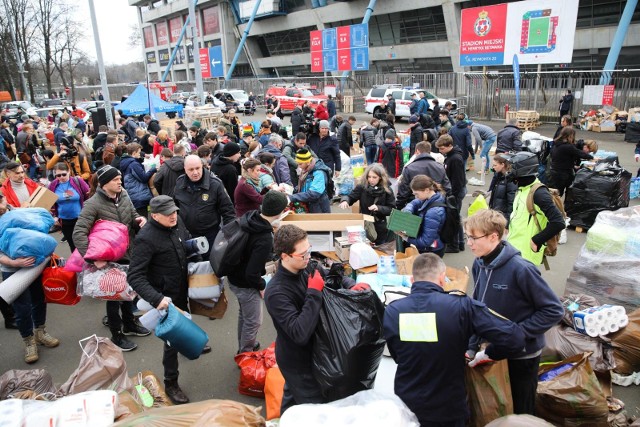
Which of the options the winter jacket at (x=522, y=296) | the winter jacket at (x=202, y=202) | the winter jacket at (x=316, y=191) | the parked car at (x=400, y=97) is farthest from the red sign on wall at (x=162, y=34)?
the winter jacket at (x=522, y=296)

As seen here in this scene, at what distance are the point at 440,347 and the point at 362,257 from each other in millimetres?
2484

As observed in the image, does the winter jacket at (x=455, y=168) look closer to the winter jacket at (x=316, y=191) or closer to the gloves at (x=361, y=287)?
the winter jacket at (x=316, y=191)

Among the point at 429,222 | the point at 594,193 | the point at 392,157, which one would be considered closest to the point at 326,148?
the point at 392,157

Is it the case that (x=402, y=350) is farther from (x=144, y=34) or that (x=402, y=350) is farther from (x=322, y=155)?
(x=144, y=34)

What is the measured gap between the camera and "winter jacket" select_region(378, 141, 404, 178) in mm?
9062

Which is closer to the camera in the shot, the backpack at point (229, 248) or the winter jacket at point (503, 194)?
the backpack at point (229, 248)

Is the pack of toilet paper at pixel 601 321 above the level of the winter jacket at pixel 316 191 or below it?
below

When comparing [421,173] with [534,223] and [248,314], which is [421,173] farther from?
[248,314]

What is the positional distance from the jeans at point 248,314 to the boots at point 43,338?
2.17 meters

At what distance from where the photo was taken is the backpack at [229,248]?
356cm

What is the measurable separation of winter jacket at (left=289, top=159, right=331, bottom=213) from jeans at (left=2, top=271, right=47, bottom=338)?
303 centimetres

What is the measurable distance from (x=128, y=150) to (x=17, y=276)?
3.12 metres

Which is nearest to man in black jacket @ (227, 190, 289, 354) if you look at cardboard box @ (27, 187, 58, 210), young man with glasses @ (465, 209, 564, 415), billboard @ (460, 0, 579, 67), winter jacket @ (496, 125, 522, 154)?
young man with glasses @ (465, 209, 564, 415)

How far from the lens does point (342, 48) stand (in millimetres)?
30828
